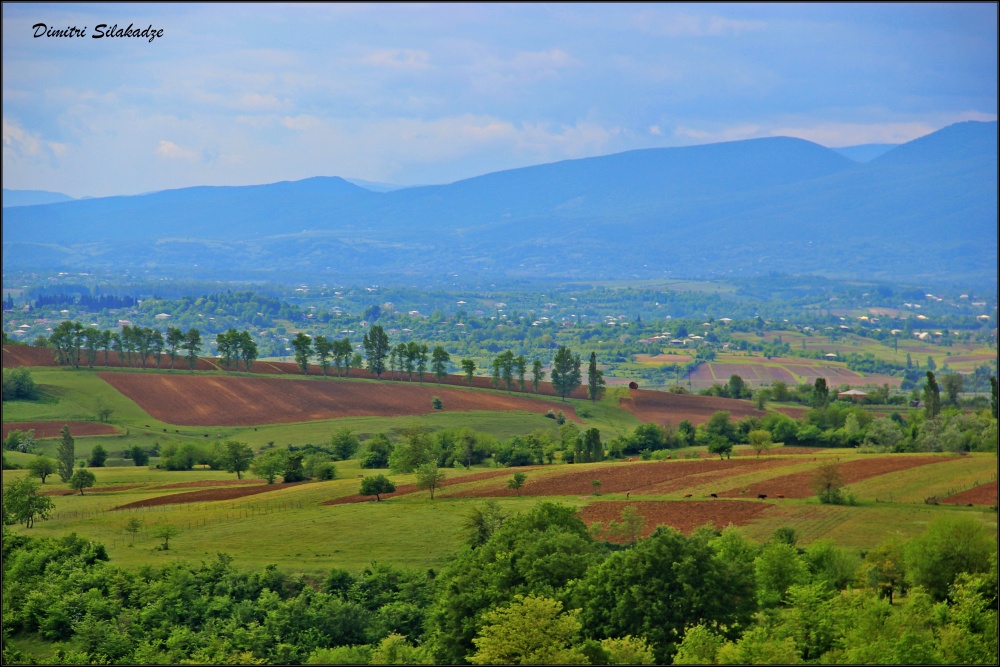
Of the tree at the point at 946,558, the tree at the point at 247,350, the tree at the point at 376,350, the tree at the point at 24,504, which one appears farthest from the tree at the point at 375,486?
the tree at the point at 247,350

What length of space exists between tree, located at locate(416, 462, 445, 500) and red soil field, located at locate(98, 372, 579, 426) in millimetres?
47072

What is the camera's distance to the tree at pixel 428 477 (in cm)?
8875

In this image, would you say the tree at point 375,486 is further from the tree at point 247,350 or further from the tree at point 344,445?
the tree at point 247,350

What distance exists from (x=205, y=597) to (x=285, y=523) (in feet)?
66.8

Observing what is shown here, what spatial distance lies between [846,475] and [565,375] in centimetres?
6833

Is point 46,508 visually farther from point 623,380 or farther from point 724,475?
point 623,380

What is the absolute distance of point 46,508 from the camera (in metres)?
82.3

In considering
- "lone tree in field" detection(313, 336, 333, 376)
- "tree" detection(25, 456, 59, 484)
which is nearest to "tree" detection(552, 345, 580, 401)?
"lone tree in field" detection(313, 336, 333, 376)

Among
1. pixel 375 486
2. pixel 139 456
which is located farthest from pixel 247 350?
pixel 375 486

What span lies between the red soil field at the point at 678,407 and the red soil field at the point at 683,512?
52.1 metres

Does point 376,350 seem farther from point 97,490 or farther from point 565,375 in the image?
point 97,490

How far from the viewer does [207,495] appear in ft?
294

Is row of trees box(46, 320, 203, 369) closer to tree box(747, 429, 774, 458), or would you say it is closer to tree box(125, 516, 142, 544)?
tree box(125, 516, 142, 544)

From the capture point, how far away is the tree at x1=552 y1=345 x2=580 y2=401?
15262 cm
